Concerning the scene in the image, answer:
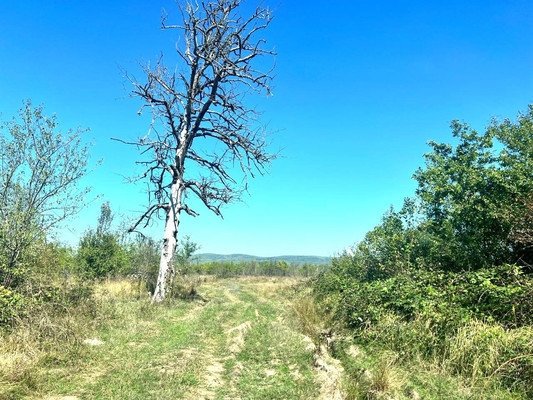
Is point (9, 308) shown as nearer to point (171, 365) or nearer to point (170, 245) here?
point (171, 365)

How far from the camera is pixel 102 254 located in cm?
2564

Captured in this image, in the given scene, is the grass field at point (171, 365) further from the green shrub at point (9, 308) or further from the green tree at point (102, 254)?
the green tree at point (102, 254)

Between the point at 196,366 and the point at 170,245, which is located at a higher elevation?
the point at 170,245

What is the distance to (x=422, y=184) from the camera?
22250 mm

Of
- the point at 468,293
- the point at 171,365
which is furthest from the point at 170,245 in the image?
the point at 468,293

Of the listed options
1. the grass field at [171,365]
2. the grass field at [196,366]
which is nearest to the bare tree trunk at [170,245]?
the grass field at [171,365]

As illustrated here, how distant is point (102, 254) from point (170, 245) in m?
12.7

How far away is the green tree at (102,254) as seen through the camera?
81.3 ft

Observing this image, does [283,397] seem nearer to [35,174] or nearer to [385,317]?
[385,317]

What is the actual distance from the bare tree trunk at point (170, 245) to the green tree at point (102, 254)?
1114cm

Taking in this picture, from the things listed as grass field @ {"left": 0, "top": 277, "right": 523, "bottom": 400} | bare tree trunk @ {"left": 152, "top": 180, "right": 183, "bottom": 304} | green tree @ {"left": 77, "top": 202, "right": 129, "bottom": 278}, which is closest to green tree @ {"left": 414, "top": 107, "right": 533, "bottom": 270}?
grass field @ {"left": 0, "top": 277, "right": 523, "bottom": 400}

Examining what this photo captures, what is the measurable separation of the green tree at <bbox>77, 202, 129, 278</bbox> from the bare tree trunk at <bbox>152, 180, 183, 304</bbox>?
11136 mm

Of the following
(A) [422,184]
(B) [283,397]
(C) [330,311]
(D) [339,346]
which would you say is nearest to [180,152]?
(C) [330,311]

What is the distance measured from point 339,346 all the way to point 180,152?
10809 mm
